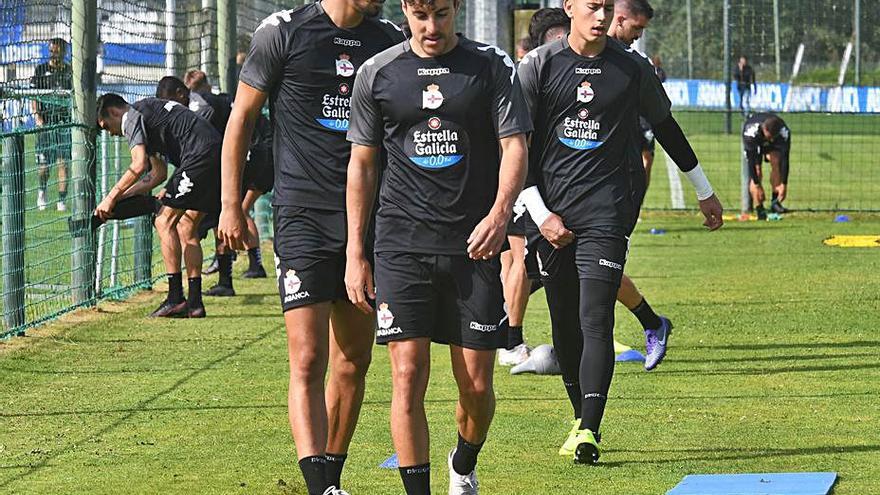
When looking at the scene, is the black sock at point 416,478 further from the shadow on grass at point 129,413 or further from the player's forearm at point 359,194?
the shadow on grass at point 129,413

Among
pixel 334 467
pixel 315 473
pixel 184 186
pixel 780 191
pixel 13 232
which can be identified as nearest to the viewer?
pixel 315 473

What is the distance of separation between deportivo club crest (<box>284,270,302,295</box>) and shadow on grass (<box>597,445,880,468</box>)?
5.99 ft

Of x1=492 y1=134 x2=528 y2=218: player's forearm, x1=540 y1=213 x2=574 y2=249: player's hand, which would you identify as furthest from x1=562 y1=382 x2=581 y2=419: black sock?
x1=492 y1=134 x2=528 y2=218: player's forearm

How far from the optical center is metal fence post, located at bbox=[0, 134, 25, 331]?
39.7ft

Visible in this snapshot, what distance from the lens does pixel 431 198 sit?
6109 millimetres

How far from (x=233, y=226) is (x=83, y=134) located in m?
7.75

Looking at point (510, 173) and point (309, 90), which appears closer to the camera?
point (510, 173)

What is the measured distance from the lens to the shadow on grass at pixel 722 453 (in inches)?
296

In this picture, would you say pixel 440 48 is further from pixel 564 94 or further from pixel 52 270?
pixel 52 270

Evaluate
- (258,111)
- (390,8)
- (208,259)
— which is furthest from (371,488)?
(390,8)

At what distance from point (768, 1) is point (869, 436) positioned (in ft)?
59.4

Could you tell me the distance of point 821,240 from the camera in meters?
19.4

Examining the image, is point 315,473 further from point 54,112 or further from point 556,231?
point 54,112

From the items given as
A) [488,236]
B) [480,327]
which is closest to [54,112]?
[480,327]
